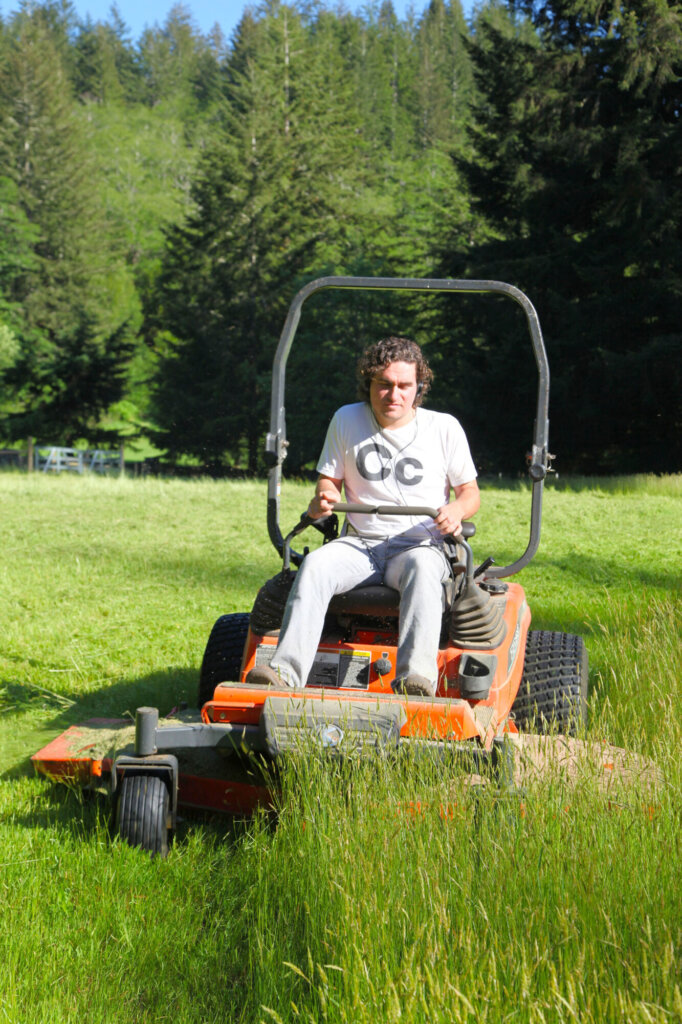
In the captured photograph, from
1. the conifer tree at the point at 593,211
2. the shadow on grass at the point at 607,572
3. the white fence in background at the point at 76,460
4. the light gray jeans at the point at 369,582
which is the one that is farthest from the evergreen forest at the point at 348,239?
the light gray jeans at the point at 369,582

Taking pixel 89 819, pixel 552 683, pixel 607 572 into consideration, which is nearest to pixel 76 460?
pixel 607 572

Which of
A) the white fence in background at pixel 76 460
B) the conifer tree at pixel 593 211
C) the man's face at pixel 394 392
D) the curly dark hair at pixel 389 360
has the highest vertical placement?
the conifer tree at pixel 593 211

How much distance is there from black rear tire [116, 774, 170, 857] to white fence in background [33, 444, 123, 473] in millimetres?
27440

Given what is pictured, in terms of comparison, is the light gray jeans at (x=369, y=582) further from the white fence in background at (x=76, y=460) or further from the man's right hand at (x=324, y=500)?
the white fence in background at (x=76, y=460)

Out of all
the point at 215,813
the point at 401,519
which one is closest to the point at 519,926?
the point at 215,813

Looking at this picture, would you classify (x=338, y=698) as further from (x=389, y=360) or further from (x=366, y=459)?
(x=389, y=360)

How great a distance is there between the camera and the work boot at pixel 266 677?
10.8 feet

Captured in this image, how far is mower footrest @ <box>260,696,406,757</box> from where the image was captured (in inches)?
113

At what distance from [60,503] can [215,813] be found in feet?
37.7

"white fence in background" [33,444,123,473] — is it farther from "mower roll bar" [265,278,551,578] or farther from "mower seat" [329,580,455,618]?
"mower seat" [329,580,455,618]

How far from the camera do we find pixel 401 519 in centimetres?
388

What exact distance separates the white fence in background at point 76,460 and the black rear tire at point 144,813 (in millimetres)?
27440

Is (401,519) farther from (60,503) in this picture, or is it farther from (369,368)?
(60,503)

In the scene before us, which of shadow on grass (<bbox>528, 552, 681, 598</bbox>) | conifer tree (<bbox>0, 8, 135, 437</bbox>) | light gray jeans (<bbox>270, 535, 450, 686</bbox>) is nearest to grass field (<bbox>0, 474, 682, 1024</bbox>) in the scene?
light gray jeans (<bbox>270, 535, 450, 686</bbox>)
